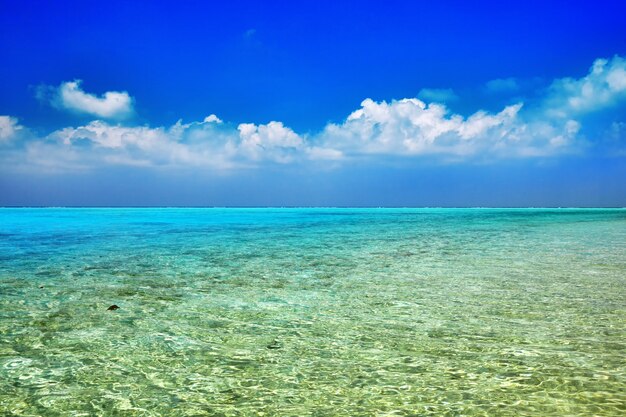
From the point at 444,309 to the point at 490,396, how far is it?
126 inches

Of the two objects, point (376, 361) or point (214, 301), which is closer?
point (376, 361)

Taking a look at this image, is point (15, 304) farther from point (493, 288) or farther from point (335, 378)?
point (493, 288)

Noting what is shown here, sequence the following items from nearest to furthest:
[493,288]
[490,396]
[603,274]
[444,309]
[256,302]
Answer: [490,396] → [444,309] → [256,302] → [493,288] → [603,274]

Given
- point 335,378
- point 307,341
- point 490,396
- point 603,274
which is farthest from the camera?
point 603,274

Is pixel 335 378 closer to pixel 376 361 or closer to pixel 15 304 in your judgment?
pixel 376 361

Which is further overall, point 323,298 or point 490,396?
point 323,298

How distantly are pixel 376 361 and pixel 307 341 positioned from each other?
97 centimetres

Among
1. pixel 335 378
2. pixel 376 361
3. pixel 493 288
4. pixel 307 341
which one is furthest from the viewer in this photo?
pixel 493 288

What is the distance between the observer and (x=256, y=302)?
23.8 feet

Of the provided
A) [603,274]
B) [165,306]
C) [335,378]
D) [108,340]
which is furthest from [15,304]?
[603,274]

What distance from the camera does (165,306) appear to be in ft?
22.9

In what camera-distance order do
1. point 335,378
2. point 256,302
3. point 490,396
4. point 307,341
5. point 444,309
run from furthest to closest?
point 256,302
point 444,309
point 307,341
point 335,378
point 490,396

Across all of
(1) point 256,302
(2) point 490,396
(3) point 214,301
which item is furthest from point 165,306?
(2) point 490,396

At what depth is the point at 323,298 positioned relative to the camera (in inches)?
299
